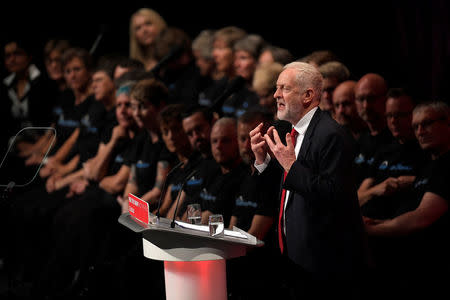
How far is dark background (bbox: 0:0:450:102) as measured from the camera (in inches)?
190

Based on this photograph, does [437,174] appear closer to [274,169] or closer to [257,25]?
[274,169]

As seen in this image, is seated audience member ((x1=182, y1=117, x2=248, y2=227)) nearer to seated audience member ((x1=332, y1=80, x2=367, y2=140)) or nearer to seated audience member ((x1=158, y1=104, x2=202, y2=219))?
seated audience member ((x1=158, y1=104, x2=202, y2=219))

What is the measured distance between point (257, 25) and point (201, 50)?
752 millimetres

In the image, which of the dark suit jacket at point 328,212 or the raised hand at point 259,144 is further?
the raised hand at point 259,144

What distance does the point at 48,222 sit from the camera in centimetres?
620

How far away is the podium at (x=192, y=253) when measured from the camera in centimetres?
311

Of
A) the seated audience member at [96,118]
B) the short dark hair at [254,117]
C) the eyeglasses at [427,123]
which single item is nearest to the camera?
the eyeglasses at [427,123]

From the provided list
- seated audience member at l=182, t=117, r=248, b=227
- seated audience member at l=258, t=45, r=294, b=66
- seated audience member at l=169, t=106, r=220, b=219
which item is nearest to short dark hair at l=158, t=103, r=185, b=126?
seated audience member at l=169, t=106, r=220, b=219

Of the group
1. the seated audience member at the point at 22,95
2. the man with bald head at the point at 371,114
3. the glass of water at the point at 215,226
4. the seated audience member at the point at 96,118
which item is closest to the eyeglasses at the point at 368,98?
the man with bald head at the point at 371,114

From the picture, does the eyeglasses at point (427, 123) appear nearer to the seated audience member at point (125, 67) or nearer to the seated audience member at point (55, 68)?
the seated audience member at point (125, 67)

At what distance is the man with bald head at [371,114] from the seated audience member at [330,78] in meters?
0.26

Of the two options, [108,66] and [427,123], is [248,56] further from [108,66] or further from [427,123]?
[427,123]

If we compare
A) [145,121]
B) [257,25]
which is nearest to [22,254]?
[145,121]

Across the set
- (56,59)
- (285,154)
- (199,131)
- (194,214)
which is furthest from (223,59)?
(285,154)
